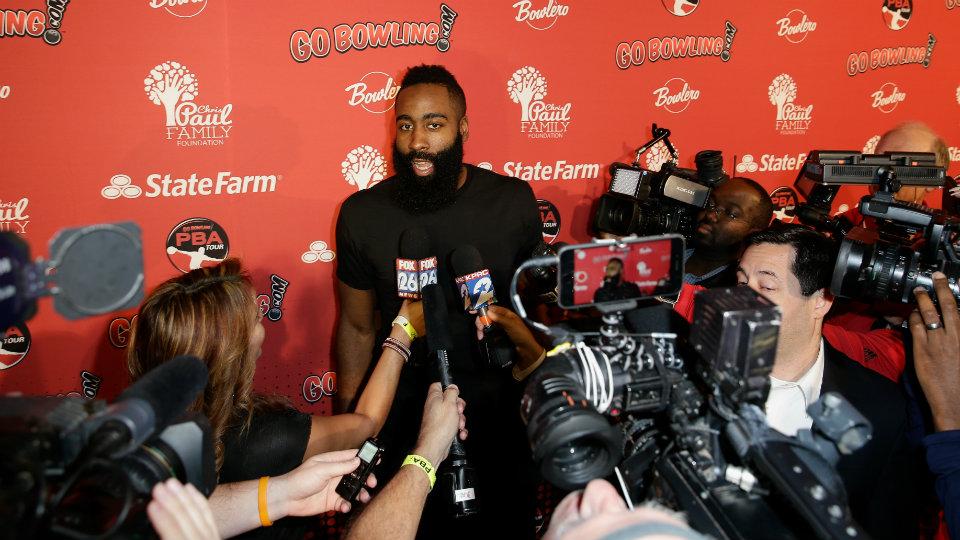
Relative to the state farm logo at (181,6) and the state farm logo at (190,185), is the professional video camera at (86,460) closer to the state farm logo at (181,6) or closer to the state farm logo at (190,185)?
the state farm logo at (190,185)

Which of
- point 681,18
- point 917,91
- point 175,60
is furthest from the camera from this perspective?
point 917,91

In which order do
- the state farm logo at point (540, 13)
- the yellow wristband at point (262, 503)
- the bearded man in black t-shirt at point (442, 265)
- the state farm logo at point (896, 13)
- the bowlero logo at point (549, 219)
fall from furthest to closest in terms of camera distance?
the state farm logo at point (896, 13) → the bowlero logo at point (549, 219) → the state farm logo at point (540, 13) → the bearded man in black t-shirt at point (442, 265) → the yellow wristband at point (262, 503)

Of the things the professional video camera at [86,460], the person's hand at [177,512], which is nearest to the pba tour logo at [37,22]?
the professional video camera at [86,460]

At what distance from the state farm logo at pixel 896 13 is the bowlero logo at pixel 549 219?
2659 millimetres

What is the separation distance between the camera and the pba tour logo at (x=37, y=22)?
2455 millimetres

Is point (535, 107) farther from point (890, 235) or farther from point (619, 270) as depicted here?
point (619, 270)

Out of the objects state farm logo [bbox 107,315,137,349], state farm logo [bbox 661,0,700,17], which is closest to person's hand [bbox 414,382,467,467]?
state farm logo [bbox 107,315,137,349]

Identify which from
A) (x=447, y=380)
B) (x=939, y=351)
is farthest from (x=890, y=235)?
(x=447, y=380)

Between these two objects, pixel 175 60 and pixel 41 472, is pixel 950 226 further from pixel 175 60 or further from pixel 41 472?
pixel 175 60

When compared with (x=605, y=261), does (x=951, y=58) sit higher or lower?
higher

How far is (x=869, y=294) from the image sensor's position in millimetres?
1616

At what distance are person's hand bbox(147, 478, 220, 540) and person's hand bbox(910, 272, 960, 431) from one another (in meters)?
1.73

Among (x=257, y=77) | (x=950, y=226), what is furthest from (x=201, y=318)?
(x=950, y=226)

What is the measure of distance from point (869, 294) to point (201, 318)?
1795 mm
